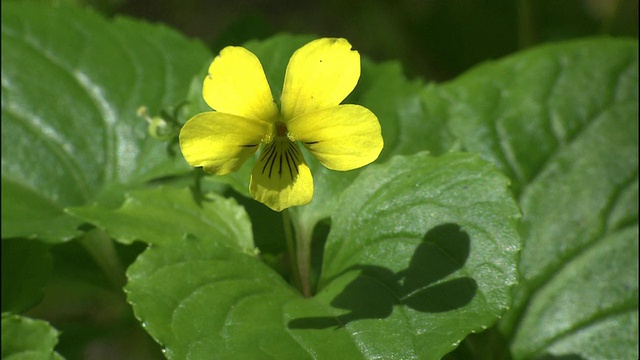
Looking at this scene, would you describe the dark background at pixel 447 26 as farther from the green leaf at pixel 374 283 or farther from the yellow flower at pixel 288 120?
the yellow flower at pixel 288 120

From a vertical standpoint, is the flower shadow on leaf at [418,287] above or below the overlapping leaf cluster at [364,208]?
below

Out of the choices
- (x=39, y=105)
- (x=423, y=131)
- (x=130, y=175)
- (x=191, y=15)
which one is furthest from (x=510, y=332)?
(x=191, y=15)

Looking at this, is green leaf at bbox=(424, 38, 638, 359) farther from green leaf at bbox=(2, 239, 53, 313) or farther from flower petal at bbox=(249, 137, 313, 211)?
green leaf at bbox=(2, 239, 53, 313)

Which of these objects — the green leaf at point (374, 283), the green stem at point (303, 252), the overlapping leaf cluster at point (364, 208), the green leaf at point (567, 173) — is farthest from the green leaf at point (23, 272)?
the green leaf at point (567, 173)

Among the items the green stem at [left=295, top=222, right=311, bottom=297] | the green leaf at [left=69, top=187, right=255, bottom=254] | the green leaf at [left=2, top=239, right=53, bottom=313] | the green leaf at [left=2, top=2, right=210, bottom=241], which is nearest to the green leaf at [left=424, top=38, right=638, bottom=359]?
the green stem at [left=295, top=222, right=311, bottom=297]

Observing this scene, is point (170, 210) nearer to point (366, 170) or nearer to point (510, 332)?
point (366, 170)

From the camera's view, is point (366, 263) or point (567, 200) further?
point (567, 200)
